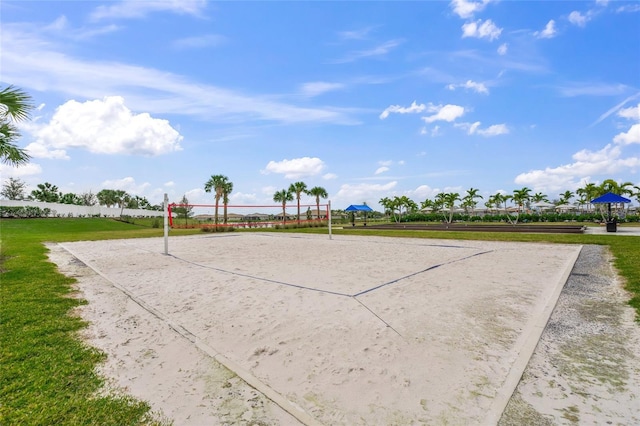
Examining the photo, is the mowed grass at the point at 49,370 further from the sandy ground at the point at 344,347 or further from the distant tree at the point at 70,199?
the distant tree at the point at 70,199

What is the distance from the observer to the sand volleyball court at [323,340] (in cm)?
216

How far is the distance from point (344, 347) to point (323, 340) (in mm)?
265

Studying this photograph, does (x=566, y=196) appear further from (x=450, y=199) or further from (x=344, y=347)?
(x=344, y=347)

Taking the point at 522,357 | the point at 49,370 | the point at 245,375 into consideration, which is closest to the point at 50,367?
the point at 49,370

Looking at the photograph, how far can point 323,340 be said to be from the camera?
3227mm

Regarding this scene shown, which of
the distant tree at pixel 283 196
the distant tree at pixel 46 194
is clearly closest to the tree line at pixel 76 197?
the distant tree at pixel 46 194

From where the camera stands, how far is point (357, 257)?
890 centimetres

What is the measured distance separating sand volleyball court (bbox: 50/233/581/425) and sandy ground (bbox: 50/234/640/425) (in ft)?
0.05

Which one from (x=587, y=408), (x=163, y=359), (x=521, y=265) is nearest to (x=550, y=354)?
(x=587, y=408)

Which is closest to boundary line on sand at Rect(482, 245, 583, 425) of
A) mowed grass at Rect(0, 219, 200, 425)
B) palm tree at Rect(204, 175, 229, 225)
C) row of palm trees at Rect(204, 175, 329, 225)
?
mowed grass at Rect(0, 219, 200, 425)

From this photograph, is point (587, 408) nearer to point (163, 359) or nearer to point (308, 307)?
point (308, 307)

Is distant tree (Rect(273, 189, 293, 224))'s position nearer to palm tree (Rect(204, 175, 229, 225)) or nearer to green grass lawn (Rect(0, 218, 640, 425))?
palm tree (Rect(204, 175, 229, 225))

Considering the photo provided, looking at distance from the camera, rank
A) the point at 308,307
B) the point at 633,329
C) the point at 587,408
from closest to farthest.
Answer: the point at 587,408, the point at 633,329, the point at 308,307

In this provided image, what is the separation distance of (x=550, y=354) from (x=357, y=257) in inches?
241
